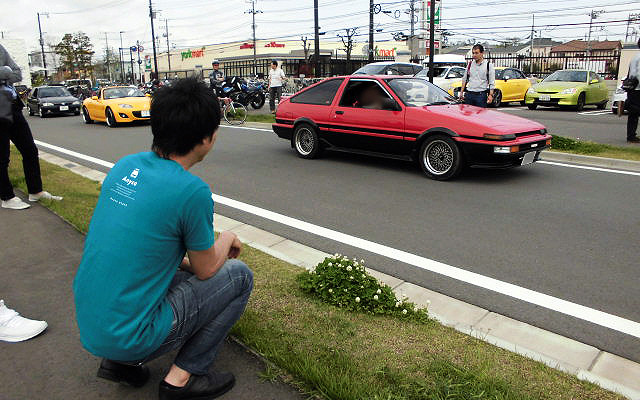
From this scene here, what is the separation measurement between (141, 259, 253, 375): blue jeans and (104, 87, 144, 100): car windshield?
53.1 ft

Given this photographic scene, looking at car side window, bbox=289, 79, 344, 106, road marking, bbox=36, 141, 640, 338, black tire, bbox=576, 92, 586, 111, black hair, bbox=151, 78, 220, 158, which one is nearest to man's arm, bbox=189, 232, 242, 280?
black hair, bbox=151, 78, 220, 158

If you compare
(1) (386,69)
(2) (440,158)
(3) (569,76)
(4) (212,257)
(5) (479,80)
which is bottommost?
(2) (440,158)

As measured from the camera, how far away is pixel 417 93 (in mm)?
8117

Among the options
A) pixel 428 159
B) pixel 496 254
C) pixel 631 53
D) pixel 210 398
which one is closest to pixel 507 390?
pixel 210 398

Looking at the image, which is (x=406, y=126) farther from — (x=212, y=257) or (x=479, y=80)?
(x=212, y=257)

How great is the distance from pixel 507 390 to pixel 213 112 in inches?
73.6

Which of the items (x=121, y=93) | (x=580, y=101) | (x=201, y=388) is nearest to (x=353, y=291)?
(x=201, y=388)

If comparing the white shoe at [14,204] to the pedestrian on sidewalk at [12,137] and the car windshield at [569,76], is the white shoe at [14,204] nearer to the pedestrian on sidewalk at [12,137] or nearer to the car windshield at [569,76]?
the pedestrian on sidewalk at [12,137]

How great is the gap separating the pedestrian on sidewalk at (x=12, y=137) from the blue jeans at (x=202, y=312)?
435 cm

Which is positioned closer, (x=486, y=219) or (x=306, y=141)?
(x=486, y=219)

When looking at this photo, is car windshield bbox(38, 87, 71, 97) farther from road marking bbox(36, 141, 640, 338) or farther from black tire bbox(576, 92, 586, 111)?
black tire bbox(576, 92, 586, 111)

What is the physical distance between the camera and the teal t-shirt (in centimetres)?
200

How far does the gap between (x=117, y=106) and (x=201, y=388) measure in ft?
49.1

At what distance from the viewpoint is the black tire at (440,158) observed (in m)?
7.15
